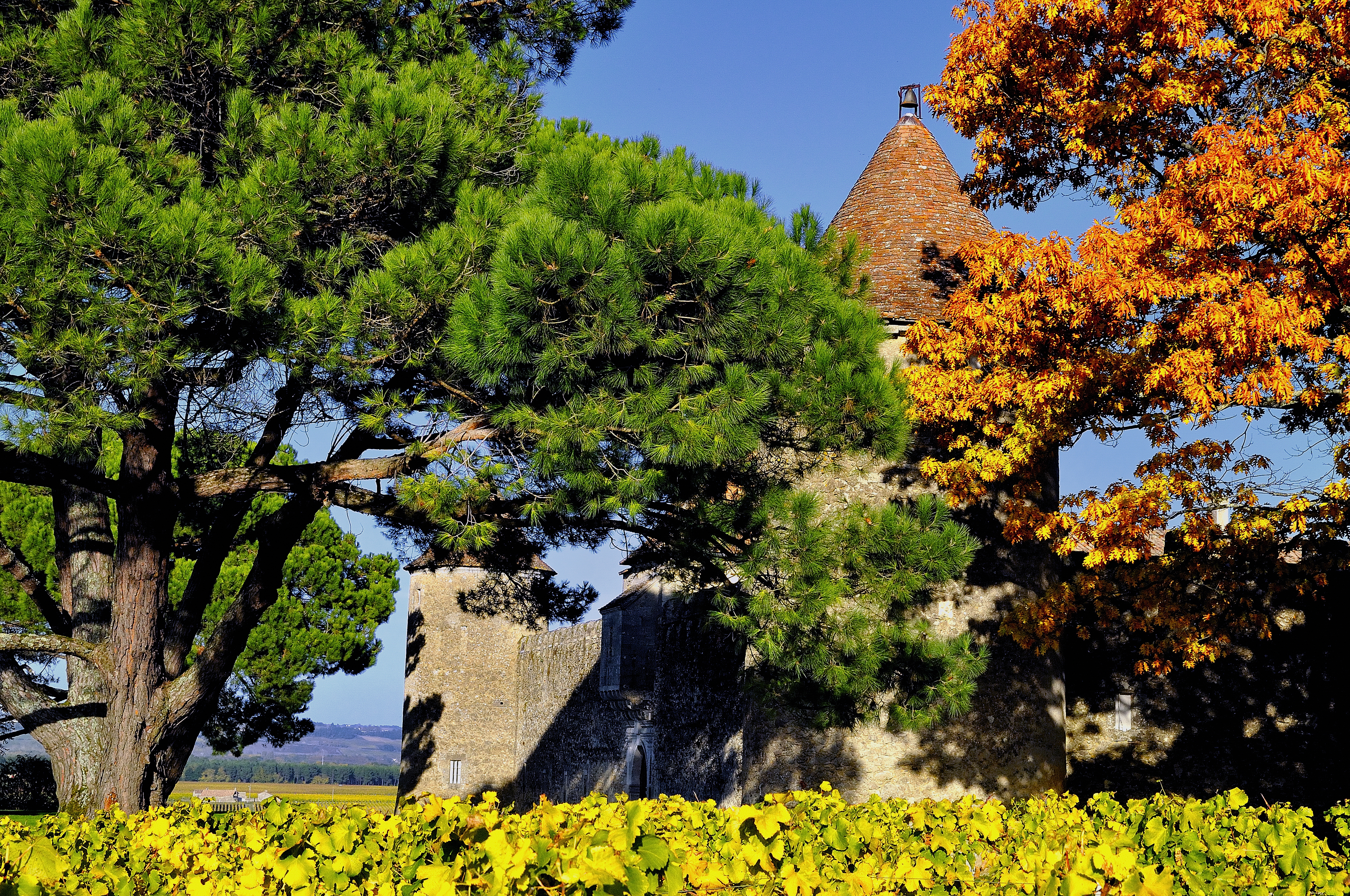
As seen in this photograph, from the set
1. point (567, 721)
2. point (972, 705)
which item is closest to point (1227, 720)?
point (972, 705)

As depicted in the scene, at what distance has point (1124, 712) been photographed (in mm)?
12109

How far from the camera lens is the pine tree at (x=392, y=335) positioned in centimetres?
645

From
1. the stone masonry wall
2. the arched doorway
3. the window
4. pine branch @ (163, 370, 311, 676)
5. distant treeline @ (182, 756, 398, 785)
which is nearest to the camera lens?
pine branch @ (163, 370, 311, 676)

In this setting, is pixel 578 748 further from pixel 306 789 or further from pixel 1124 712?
pixel 306 789

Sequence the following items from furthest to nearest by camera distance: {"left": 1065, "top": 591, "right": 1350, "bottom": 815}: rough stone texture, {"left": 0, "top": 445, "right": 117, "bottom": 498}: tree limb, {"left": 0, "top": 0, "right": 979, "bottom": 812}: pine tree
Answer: {"left": 1065, "top": 591, "right": 1350, "bottom": 815}: rough stone texture < {"left": 0, "top": 445, "right": 117, "bottom": 498}: tree limb < {"left": 0, "top": 0, "right": 979, "bottom": 812}: pine tree

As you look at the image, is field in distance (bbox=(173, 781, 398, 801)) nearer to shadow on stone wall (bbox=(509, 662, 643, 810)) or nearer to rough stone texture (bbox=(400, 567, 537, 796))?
rough stone texture (bbox=(400, 567, 537, 796))

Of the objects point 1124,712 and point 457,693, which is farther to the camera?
point 457,693

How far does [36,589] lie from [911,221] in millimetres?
9889

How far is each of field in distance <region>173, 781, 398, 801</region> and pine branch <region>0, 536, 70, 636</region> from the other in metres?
38.4

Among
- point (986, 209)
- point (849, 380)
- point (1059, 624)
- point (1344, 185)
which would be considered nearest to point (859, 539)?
point (849, 380)

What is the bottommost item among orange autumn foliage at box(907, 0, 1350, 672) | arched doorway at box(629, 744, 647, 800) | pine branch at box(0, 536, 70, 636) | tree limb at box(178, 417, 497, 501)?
arched doorway at box(629, 744, 647, 800)

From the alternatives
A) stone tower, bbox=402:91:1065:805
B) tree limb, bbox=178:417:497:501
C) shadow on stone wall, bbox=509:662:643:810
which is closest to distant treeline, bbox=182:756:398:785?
shadow on stone wall, bbox=509:662:643:810

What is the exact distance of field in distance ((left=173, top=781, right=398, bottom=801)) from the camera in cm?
5794

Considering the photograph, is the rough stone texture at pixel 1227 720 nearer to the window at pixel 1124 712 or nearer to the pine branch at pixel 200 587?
the window at pixel 1124 712
